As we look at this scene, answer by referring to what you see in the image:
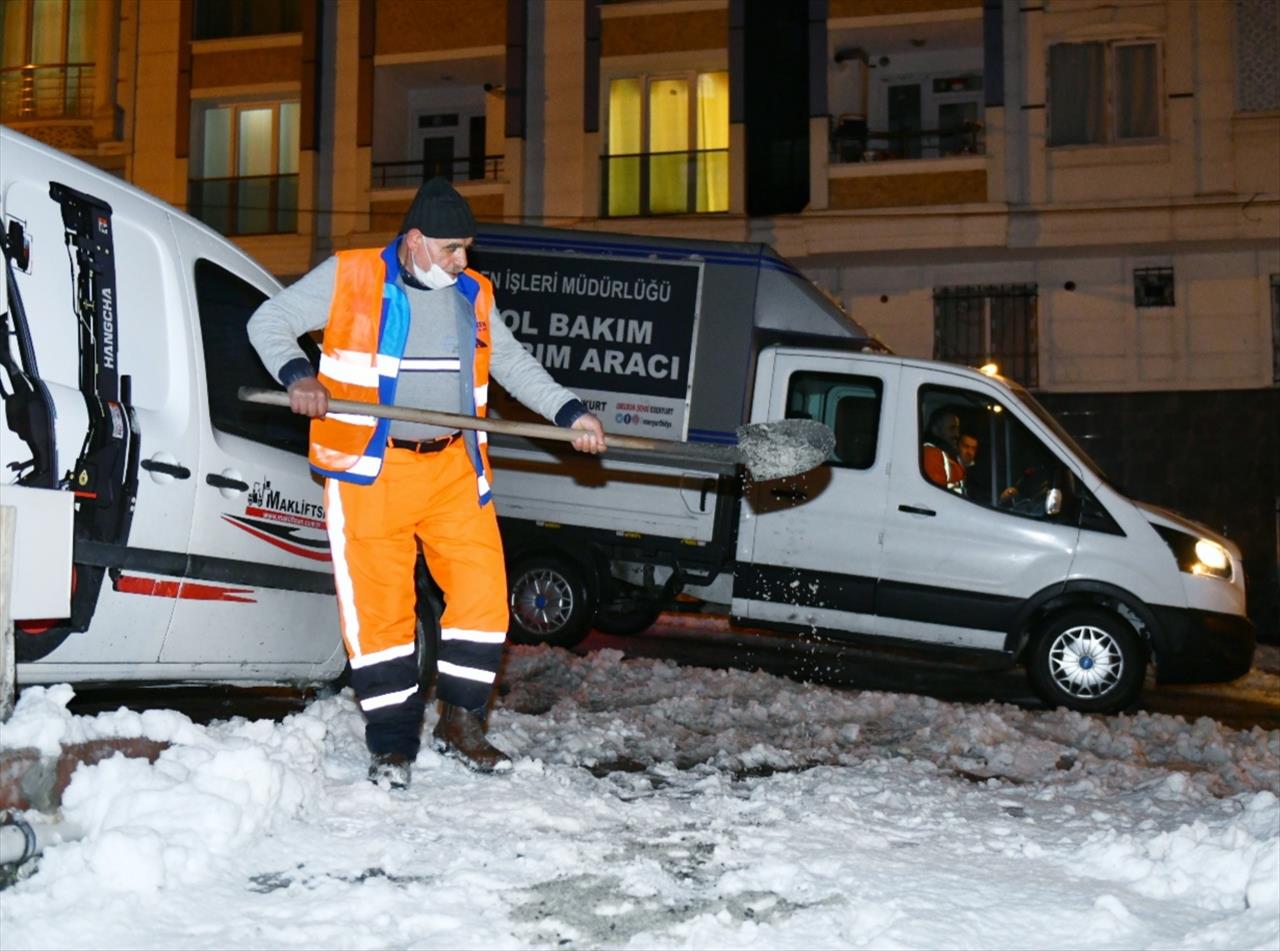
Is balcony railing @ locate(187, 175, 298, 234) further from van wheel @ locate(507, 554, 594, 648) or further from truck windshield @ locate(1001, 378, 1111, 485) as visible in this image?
truck windshield @ locate(1001, 378, 1111, 485)

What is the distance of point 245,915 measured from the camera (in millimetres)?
3047

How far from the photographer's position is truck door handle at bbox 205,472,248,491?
15.9 feet

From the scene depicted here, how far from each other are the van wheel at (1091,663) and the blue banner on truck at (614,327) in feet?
9.28

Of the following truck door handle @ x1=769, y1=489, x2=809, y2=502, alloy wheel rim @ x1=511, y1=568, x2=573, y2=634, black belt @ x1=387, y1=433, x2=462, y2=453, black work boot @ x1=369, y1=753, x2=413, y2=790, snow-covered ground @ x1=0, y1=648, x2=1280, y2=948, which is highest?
black belt @ x1=387, y1=433, x2=462, y2=453

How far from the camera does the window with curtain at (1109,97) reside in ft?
60.9

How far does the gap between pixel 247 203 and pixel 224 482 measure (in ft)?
60.8

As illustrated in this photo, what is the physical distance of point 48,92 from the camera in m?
23.5

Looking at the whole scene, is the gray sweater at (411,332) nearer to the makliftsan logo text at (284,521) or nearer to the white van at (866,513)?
the makliftsan logo text at (284,521)

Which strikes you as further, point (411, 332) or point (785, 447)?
point (785, 447)

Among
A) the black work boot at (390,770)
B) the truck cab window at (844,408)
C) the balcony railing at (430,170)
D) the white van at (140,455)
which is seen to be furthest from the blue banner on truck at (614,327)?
the balcony railing at (430,170)

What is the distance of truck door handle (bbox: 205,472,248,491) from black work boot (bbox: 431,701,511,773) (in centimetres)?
111

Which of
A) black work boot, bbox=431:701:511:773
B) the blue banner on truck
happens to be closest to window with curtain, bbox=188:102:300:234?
the blue banner on truck

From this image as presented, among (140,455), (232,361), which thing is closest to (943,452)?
(232,361)

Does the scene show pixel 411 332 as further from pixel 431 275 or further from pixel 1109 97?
pixel 1109 97
